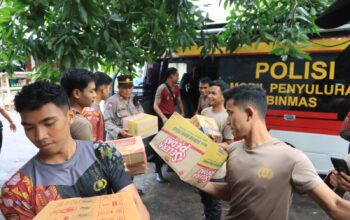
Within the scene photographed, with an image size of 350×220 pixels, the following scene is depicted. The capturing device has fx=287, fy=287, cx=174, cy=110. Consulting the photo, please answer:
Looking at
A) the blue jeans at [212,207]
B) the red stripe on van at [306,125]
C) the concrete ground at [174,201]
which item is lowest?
the concrete ground at [174,201]

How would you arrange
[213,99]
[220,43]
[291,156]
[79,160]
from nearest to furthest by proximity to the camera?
[79,160], [291,156], [213,99], [220,43]

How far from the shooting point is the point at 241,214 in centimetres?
153

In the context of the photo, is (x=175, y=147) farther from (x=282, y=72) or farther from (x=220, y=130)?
(x=282, y=72)

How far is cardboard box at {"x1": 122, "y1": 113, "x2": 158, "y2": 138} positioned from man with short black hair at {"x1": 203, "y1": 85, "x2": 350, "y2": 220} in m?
1.23

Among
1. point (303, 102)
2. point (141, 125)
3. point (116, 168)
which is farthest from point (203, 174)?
point (303, 102)

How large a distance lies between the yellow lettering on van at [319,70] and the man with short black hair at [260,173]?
2321 mm

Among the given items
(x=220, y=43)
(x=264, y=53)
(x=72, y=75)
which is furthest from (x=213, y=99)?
(x=72, y=75)

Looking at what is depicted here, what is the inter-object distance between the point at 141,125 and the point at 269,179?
158cm

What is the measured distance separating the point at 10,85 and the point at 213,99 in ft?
38.2

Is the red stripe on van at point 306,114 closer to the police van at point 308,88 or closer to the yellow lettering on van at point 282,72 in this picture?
the police van at point 308,88

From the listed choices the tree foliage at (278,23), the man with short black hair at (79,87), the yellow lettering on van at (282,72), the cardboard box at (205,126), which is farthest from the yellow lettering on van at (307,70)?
the man with short black hair at (79,87)

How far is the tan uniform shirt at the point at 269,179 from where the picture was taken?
1383 millimetres

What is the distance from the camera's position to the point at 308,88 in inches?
144

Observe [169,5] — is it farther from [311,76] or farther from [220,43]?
[311,76]
